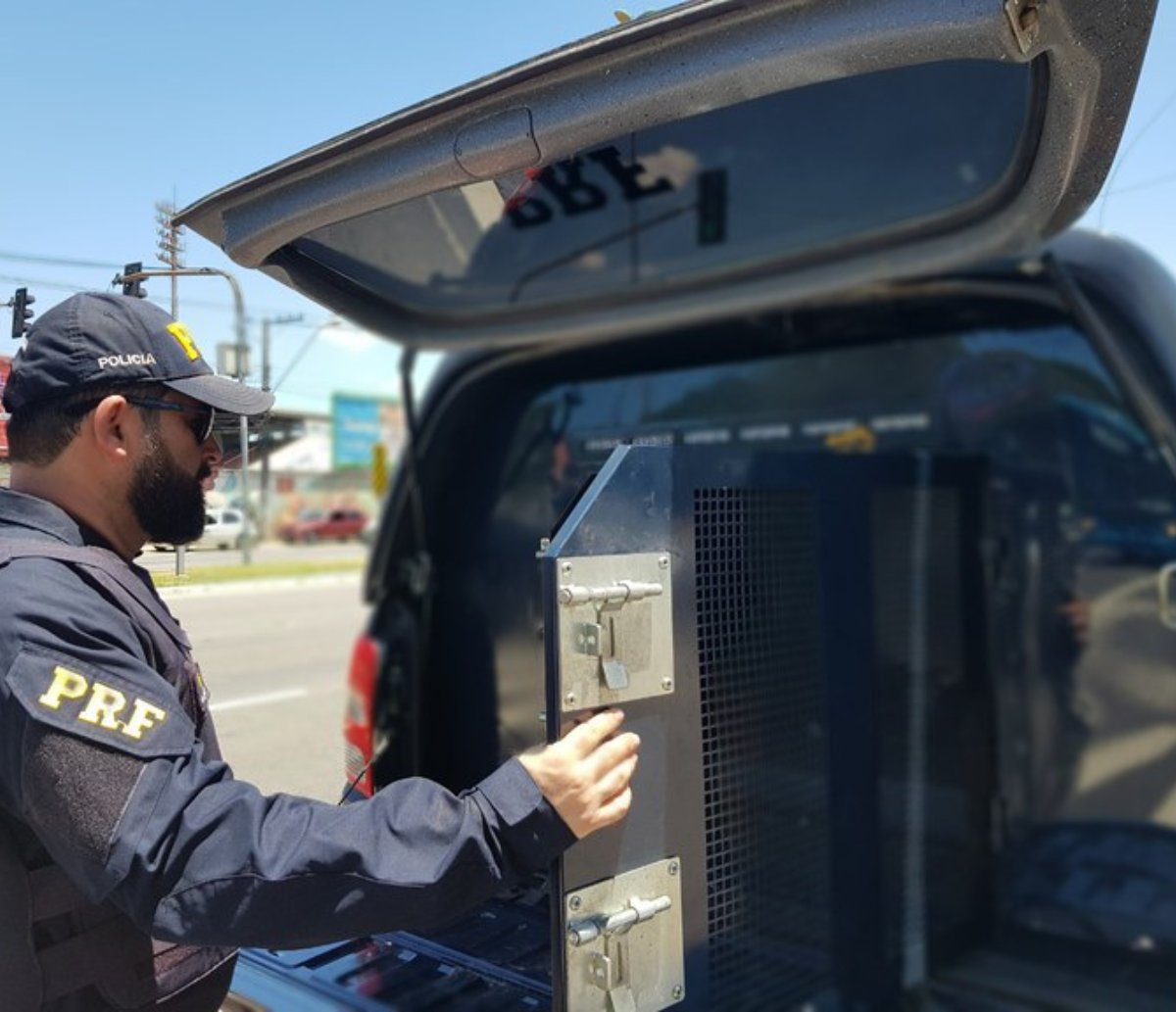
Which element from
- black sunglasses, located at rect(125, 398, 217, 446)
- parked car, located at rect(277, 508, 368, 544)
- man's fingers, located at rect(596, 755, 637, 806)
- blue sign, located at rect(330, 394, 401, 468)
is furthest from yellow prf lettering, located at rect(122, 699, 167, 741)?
parked car, located at rect(277, 508, 368, 544)

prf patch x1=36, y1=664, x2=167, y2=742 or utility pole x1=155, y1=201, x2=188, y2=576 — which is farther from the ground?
utility pole x1=155, y1=201, x2=188, y2=576

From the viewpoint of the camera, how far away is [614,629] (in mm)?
1321

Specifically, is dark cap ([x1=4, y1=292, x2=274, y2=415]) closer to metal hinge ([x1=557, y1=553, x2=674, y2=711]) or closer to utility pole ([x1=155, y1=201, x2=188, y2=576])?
utility pole ([x1=155, y1=201, x2=188, y2=576])

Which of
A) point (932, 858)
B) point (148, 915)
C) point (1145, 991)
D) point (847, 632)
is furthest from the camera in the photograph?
point (932, 858)

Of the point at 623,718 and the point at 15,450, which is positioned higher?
the point at 15,450

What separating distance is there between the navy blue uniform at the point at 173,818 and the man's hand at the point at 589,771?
46mm

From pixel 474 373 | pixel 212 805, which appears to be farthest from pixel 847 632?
pixel 212 805

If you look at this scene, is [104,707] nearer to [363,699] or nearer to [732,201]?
[363,699]

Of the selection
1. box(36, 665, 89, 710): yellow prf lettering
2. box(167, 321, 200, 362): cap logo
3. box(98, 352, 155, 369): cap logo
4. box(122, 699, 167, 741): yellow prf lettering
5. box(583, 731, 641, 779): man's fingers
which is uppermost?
box(167, 321, 200, 362): cap logo

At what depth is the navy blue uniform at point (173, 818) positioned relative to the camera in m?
1.06

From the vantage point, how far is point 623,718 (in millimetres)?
1327

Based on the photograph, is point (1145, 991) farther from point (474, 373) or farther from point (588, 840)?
point (474, 373)

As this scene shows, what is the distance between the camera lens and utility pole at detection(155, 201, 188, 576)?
1491mm

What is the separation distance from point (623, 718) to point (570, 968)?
12.1 inches
